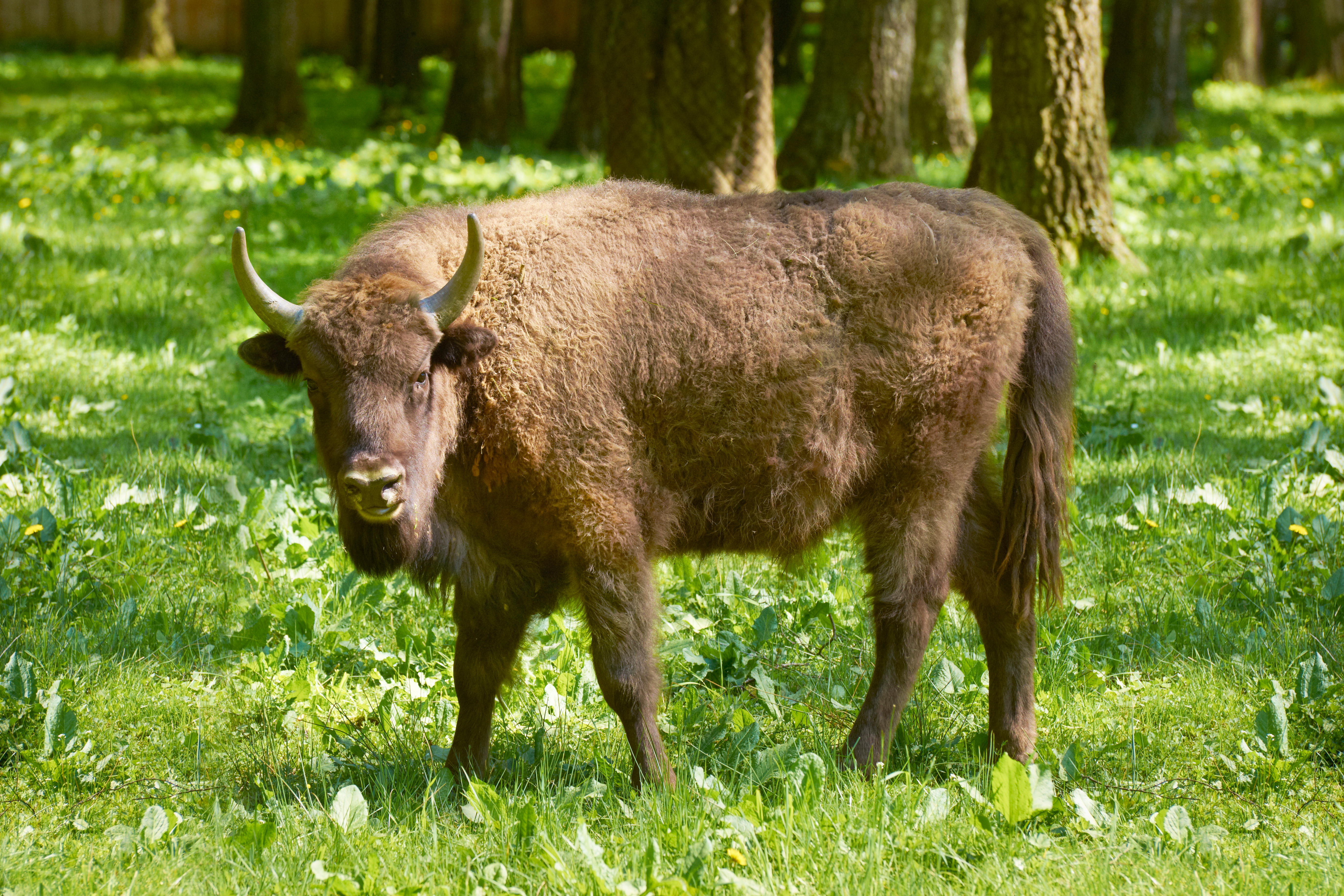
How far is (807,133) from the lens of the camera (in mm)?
13617

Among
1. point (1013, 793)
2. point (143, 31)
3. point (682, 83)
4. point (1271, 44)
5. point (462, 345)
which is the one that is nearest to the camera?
point (1013, 793)

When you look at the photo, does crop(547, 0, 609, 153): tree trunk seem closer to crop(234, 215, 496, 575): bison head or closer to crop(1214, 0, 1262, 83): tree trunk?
crop(234, 215, 496, 575): bison head

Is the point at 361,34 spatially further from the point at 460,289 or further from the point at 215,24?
the point at 460,289

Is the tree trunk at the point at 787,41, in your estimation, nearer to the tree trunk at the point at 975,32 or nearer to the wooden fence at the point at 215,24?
the tree trunk at the point at 975,32

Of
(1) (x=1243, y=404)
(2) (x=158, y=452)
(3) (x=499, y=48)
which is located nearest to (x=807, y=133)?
(3) (x=499, y=48)

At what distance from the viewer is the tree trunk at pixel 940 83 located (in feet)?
51.6

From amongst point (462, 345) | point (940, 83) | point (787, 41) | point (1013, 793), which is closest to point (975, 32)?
point (787, 41)

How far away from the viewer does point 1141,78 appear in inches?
656

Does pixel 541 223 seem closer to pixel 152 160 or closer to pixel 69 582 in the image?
pixel 69 582

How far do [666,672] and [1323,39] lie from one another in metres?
25.7

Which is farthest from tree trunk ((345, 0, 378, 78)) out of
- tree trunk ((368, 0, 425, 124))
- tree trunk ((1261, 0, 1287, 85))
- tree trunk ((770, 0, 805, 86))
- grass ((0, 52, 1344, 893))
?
tree trunk ((1261, 0, 1287, 85))

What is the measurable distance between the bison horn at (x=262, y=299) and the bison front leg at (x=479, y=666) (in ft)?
3.67

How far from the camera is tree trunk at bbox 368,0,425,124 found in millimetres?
19406

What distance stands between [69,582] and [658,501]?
2.85 m
